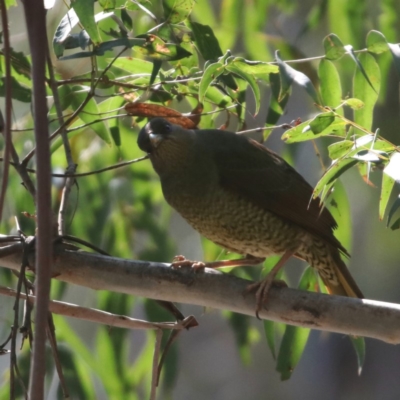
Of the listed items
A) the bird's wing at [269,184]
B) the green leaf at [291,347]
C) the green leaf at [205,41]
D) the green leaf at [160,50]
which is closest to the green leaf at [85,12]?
the green leaf at [160,50]

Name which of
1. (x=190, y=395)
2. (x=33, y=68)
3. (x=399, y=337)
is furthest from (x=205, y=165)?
(x=190, y=395)

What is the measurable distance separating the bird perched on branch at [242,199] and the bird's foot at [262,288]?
1.51 feet

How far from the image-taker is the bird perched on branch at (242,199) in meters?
2.76

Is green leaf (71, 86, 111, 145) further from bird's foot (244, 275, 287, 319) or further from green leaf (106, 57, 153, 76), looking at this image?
bird's foot (244, 275, 287, 319)

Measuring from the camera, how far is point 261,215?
2791 millimetres

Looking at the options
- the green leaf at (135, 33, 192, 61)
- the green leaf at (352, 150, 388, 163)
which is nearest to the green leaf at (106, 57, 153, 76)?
the green leaf at (135, 33, 192, 61)

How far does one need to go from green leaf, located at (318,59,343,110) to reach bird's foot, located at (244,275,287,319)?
1.94 ft

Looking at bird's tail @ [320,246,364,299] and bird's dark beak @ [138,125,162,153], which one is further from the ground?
bird's dark beak @ [138,125,162,153]

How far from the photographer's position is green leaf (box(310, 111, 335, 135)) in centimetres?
182

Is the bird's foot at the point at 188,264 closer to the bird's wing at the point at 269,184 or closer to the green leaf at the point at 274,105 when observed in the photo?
the bird's wing at the point at 269,184

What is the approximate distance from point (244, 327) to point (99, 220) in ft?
2.59

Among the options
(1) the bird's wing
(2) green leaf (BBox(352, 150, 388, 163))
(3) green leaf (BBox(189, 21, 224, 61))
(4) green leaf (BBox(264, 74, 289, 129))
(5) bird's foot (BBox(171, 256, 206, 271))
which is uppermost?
(3) green leaf (BBox(189, 21, 224, 61))

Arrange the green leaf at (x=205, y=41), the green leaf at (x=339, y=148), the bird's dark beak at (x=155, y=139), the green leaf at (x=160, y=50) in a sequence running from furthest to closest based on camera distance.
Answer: the bird's dark beak at (x=155, y=139) → the green leaf at (x=205, y=41) → the green leaf at (x=160, y=50) → the green leaf at (x=339, y=148)

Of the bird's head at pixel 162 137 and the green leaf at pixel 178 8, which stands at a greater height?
the green leaf at pixel 178 8
